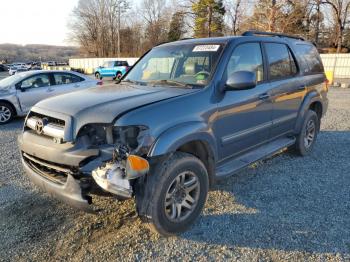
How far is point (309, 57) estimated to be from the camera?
5.53m

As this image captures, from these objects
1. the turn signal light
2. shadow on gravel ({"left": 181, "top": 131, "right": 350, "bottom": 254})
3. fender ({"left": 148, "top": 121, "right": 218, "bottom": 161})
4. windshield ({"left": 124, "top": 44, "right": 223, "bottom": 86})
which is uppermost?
windshield ({"left": 124, "top": 44, "right": 223, "bottom": 86})

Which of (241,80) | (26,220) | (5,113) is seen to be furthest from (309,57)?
(5,113)

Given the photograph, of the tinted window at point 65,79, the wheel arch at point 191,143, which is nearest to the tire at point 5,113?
the tinted window at point 65,79

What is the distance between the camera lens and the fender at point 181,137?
2.82 m

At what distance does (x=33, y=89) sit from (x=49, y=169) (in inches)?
277

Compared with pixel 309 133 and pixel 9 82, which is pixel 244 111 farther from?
pixel 9 82

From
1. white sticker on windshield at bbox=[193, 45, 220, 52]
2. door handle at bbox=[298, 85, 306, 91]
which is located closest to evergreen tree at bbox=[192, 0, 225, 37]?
door handle at bbox=[298, 85, 306, 91]

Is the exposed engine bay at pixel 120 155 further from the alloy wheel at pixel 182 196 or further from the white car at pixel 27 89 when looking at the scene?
the white car at pixel 27 89

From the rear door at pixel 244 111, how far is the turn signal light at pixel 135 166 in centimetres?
116

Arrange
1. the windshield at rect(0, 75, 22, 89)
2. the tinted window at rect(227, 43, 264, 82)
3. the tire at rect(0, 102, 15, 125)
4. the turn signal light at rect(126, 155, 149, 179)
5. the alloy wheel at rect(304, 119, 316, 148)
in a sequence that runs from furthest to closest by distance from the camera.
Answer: the windshield at rect(0, 75, 22, 89), the tire at rect(0, 102, 15, 125), the alloy wheel at rect(304, 119, 316, 148), the tinted window at rect(227, 43, 264, 82), the turn signal light at rect(126, 155, 149, 179)

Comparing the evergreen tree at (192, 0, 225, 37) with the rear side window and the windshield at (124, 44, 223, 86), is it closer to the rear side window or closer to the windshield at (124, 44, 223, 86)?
the rear side window

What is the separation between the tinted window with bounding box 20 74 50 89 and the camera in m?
9.32

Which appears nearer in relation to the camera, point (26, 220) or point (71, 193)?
point (71, 193)

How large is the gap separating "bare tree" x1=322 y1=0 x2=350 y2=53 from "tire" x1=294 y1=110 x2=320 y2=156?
4055 cm
